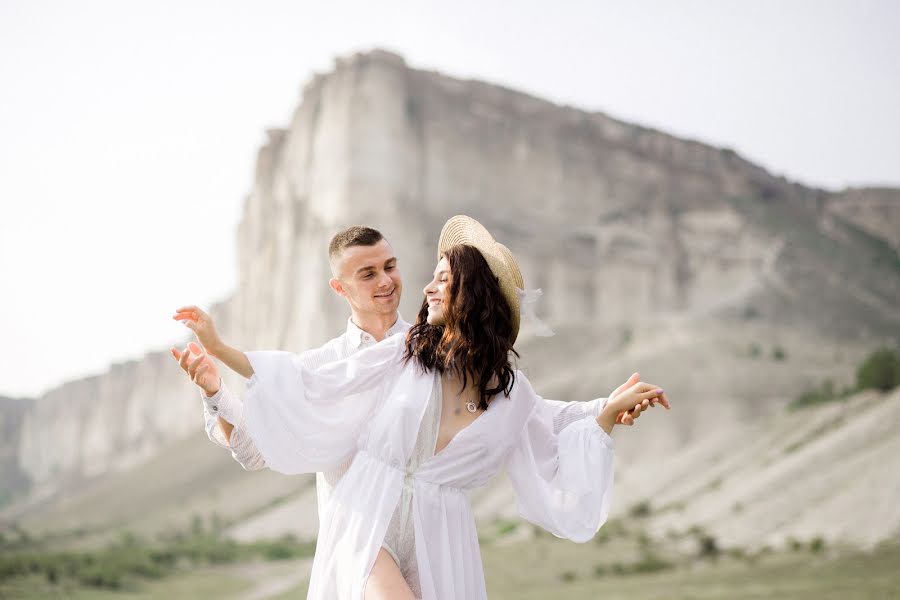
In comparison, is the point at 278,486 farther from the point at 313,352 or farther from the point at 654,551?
the point at 313,352

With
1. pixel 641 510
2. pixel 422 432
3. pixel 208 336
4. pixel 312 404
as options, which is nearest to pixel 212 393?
pixel 208 336

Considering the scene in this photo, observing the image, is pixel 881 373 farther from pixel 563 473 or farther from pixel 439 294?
pixel 439 294

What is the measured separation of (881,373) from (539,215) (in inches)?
989

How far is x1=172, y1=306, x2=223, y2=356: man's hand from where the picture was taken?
356 cm

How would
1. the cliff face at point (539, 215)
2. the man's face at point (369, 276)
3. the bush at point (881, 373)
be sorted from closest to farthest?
the man's face at point (369, 276)
the bush at point (881, 373)
the cliff face at point (539, 215)

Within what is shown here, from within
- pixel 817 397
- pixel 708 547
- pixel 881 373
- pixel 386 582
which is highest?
pixel 881 373

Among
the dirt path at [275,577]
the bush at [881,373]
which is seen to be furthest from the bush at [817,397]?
the dirt path at [275,577]

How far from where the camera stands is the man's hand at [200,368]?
357cm

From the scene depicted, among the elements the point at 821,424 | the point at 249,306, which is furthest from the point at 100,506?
the point at 821,424

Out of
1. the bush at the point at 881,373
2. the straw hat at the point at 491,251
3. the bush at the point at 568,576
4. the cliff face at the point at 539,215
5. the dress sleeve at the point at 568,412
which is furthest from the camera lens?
the cliff face at the point at 539,215

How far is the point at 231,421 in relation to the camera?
3.72 m

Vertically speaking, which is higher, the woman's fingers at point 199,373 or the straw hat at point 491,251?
the straw hat at point 491,251

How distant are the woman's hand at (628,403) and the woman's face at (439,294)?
82 centimetres

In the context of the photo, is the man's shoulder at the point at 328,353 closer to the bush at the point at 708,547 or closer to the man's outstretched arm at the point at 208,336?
the man's outstretched arm at the point at 208,336
